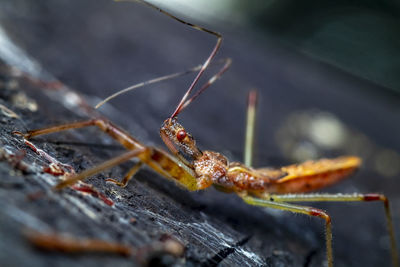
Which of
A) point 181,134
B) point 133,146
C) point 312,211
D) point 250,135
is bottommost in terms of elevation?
point 133,146

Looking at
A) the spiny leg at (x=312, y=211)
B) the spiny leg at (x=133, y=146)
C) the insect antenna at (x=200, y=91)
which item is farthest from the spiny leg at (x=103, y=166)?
the spiny leg at (x=312, y=211)

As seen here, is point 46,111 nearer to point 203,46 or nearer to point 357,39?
point 203,46

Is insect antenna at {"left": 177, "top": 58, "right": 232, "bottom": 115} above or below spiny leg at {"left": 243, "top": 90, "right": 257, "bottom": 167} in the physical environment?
below

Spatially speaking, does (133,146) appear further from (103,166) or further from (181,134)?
(181,134)

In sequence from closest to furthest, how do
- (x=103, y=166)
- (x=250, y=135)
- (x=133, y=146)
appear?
1. (x=103, y=166)
2. (x=133, y=146)
3. (x=250, y=135)

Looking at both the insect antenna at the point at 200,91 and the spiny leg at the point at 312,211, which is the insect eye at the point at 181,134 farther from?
the spiny leg at the point at 312,211

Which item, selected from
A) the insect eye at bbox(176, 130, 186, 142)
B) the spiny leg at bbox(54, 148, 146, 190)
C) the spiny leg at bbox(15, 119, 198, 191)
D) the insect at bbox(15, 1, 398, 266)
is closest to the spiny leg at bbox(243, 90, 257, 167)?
the insect at bbox(15, 1, 398, 266)

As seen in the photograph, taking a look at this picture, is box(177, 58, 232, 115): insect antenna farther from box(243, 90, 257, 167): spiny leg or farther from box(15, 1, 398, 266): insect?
box(243, 90, 257, 167): spiny leg

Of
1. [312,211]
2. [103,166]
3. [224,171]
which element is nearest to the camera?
[103,166]

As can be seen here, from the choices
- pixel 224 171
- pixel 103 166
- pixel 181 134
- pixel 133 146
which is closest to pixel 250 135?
pixel 224 171
